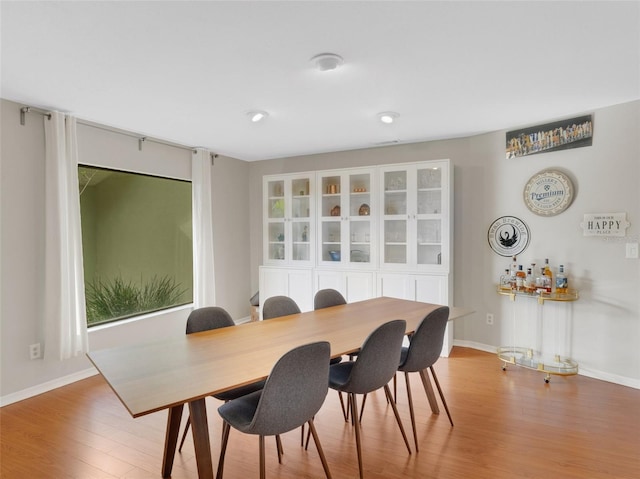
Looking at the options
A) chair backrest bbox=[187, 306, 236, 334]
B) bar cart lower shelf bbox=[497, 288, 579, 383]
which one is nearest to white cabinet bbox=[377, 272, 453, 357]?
bar cart lower shelf bbox=[497, 288, 579, 383]

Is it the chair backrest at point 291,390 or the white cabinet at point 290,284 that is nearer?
the chair backrest at point 291,390

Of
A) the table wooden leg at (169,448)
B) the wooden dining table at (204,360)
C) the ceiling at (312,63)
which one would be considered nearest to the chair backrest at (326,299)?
the wooden dining table at (204,360)

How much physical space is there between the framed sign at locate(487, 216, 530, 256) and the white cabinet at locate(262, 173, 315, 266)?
7.08 ft

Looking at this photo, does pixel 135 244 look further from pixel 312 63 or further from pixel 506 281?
pixel 506 281

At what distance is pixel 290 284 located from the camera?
509cm

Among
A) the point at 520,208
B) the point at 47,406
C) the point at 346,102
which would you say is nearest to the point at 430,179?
Answer: the point at 520,208

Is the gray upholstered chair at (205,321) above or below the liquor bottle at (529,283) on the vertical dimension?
below

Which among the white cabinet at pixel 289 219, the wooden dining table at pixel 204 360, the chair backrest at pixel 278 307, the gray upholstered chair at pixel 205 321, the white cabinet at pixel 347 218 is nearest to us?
the wooden dining table at pixel 204 360

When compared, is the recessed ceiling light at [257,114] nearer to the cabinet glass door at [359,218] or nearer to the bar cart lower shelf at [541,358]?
the cabinet glass door at [359,218]

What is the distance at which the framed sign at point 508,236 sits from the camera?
13.0ft

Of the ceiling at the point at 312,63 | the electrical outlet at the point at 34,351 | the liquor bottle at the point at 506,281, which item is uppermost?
the ceiling at the point at 312,63

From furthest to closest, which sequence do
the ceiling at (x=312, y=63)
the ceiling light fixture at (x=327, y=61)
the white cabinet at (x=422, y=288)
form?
the white cabinet at (x=422, y=288), the ceiling light fixture at (x=327, y=61), the ceiling at (x=312, y=63)

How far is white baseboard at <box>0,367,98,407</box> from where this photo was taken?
3.06 m

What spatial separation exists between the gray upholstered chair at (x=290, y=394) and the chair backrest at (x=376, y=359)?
0.29 m
